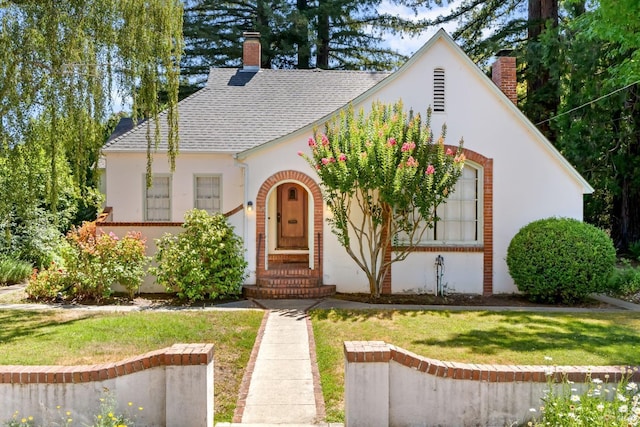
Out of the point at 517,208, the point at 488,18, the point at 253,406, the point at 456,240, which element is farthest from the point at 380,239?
the point at 488,18

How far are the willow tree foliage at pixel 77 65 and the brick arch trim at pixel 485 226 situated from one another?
23.7ft

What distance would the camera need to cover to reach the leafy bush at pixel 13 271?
1389 cm

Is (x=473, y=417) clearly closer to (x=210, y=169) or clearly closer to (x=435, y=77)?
(x=435, y=77)

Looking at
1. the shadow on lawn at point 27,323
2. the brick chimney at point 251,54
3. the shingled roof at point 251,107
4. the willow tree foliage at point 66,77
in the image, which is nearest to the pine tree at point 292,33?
the brick chimney at point 251,54

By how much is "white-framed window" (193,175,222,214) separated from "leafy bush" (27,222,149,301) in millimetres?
3213

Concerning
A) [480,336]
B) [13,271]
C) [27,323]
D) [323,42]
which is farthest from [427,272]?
[323,42]

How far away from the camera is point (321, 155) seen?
11.1 meters

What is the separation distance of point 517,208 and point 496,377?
868cm

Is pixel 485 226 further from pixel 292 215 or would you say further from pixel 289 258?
pixel 292 215

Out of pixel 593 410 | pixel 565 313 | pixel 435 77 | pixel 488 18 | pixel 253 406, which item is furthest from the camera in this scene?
pixel 488 18

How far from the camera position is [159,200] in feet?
48.3

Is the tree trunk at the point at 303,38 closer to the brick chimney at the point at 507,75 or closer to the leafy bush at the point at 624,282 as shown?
the brick chimney at the point at 507,75

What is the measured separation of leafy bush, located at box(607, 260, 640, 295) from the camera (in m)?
13.1

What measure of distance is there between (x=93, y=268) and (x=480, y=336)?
8.29 meters
